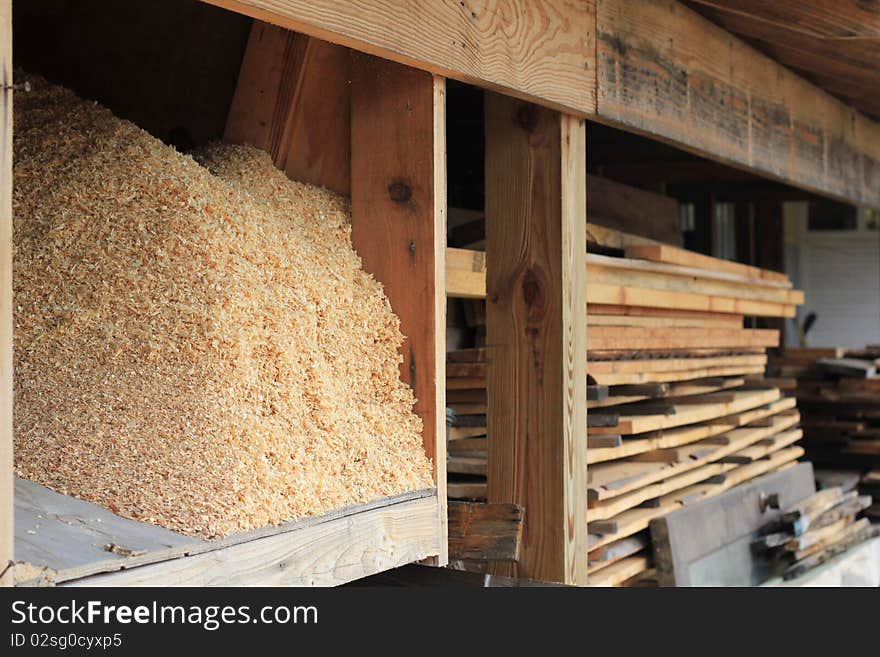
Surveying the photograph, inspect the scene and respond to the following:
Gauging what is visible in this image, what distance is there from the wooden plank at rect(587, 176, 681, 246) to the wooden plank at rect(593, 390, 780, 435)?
1058mm

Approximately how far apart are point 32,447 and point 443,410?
1.02 meters

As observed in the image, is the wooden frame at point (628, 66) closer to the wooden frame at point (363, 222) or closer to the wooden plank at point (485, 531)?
the wooden frame at point (363, 222)

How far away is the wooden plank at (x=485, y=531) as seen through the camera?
303 centimetres

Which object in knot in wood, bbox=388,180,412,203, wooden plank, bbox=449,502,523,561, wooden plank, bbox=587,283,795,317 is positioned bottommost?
wooden plank, bbox=449,502,523,561

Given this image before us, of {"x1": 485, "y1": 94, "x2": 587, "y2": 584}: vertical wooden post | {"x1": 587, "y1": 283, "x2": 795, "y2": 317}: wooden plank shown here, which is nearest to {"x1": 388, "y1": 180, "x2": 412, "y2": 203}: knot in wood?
{"x1": 485, "y1": 94, "x2": 587, "y2": 584}: vertical wooden post

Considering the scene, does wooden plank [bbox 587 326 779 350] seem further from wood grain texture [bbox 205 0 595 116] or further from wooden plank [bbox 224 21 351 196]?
wooden plank [bbox 224 21 351 196]

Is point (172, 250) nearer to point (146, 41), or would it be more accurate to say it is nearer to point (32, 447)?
point (32, 447)

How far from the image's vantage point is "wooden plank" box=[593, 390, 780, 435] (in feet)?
16.1

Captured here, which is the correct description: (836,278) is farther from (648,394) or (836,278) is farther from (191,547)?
(191,547)

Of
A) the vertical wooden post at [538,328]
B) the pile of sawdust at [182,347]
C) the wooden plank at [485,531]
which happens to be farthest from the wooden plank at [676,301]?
the pile of sawdust at [182,347]

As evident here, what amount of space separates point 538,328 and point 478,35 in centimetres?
92

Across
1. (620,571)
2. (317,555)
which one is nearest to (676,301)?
(620,571)

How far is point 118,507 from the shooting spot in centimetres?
192

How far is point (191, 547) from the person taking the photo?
1.85 m
